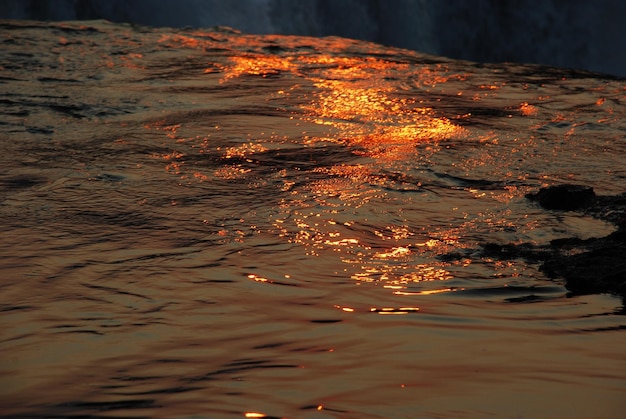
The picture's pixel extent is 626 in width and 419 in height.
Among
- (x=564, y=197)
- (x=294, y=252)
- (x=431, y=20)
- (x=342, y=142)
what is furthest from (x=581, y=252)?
(x=431, y=20)

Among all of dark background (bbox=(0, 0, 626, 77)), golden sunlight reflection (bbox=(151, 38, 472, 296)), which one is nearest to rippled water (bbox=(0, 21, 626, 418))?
golden sunlight reflection (bbox=(151, 38, 472, 296))

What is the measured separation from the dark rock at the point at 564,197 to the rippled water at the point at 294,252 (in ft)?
0.31

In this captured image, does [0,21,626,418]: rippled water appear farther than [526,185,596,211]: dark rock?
No

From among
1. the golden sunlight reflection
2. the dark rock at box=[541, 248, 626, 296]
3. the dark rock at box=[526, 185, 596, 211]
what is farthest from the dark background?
the dark rock at box=[541, 248, 626, 296]

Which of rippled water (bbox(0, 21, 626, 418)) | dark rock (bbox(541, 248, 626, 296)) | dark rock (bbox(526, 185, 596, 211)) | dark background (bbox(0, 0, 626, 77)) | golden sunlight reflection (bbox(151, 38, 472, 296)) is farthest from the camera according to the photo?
dark background (bbox(0, 0, 626, 77))

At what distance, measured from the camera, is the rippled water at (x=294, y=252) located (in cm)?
215

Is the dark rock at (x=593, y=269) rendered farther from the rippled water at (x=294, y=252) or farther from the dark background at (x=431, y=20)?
the dark background at (x=431, y=20)

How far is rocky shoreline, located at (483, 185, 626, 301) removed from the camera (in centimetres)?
288

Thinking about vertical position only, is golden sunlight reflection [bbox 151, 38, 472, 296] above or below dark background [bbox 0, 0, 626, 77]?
below

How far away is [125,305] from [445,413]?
1.00m

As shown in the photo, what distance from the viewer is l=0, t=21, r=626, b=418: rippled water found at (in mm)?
2146

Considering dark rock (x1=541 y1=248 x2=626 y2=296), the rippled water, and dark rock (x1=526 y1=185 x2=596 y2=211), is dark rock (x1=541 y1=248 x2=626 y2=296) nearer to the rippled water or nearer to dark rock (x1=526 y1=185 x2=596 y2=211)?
the rippled water

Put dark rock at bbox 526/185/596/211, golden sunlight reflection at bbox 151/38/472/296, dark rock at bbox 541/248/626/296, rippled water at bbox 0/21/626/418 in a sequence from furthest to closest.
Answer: dark rock at bbox 526/185/596/211, golden sunlight reflection at bbox 151/38/472/296, dark rock at bbox 541/248/626/296, rippled water at bbox 0/21/626/418

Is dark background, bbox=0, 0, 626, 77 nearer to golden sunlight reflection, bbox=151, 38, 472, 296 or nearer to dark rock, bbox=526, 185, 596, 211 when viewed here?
golden sunlight reflection, bbox=151, 38, 472, 296
